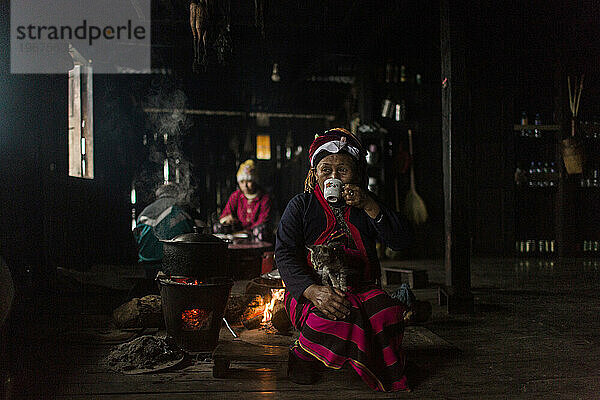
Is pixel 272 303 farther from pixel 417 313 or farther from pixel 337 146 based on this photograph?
pixel 337 146

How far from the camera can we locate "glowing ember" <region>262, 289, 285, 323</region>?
416 cm

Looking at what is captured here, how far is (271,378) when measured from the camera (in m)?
3.05

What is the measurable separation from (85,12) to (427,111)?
253 inches

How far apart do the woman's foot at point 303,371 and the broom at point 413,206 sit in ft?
22.1

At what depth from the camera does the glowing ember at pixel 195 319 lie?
354 centimetres

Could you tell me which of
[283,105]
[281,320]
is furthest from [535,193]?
[281,320]

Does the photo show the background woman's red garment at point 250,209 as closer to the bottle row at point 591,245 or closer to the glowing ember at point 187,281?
the glowing ember at point 187,281

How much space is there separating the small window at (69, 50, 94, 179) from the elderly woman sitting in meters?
5.11

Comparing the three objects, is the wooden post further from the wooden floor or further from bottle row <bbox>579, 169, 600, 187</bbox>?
bottle row <bbox>579, 169, 600, 187</bbox>

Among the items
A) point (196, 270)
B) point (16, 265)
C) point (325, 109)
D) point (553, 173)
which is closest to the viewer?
point (196, 270)

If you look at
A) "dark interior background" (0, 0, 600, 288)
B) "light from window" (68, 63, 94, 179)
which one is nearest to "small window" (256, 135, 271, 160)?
"dark interior background" (0, 0, 600, 288)

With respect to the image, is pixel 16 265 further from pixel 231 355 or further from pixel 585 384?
pixel 585 384

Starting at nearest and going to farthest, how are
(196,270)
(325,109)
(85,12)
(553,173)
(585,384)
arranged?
(585,384), (196,270), (85,12), (553,173), (325,109)

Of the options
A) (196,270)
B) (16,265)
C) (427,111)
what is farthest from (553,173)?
(16,265)
